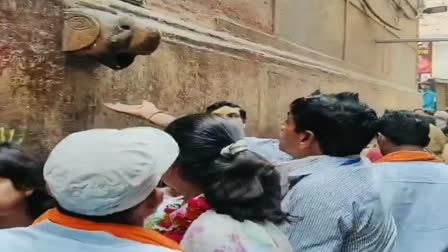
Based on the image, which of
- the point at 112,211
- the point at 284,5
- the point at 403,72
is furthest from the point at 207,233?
the point at 403,72

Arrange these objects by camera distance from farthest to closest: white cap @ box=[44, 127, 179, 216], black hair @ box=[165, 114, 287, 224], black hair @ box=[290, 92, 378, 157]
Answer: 1. black hair @ box=[290, 92, 378, 157]
2. black hair @ box=[165, 114, 287, 224]
3. white cap @ box=[44, 127, 179, 216]

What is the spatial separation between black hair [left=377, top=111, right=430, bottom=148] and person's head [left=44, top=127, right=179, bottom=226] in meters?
2.08

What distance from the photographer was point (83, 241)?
1812 mm

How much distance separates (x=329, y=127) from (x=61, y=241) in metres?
1.21

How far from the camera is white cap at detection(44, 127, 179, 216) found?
5.84ft

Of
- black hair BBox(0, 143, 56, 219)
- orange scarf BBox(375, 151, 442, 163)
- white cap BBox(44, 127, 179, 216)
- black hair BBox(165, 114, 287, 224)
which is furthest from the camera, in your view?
orange scarf BBox(375, 151, 442, 163)

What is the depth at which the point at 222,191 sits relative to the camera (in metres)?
2.24

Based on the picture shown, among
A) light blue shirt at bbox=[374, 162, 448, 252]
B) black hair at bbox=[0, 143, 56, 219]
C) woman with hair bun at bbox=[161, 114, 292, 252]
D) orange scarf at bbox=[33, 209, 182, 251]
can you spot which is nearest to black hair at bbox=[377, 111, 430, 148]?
light blue shirt at bbox=[374, 162, 448, 252]

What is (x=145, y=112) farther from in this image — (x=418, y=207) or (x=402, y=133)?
(x=418, y=207)

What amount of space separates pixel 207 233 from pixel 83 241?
17.1 inches

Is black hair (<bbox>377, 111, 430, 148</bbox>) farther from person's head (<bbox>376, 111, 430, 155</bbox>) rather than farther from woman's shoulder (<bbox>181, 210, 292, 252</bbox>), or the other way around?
woman's shoulder (<bbox>181, 210, 292, 252</bbox>)

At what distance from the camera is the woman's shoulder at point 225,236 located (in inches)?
83.8

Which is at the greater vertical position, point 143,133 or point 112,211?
point 143,133

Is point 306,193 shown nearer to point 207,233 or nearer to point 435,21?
point 207,233
